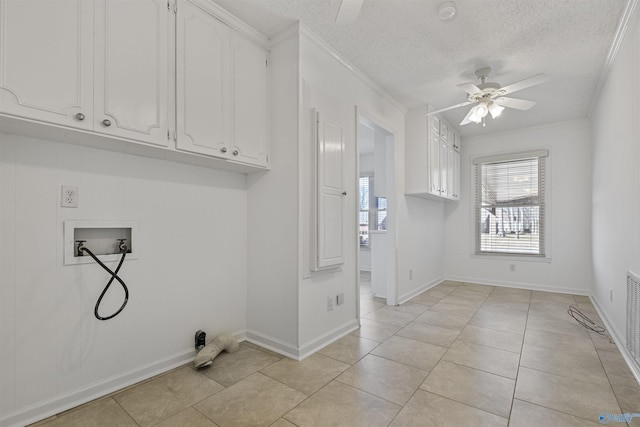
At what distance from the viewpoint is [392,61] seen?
3.00 m

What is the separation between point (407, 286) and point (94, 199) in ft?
11.9

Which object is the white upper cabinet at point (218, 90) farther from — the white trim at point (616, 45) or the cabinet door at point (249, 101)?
the white trim at point (616, 45)

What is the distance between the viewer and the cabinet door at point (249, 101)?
2.38m

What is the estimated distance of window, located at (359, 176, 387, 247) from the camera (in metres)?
6.86

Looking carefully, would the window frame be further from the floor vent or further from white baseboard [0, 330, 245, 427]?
white baseboard [0, 330, 245, 427]

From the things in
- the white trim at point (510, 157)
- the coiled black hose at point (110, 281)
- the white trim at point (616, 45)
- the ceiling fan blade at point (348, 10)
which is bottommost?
the coiled black hose at point (110, 281)

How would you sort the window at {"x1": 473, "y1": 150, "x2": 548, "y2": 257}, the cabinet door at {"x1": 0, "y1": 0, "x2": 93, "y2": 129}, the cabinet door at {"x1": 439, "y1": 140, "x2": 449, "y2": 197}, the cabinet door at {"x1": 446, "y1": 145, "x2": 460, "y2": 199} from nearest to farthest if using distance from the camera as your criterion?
the cabinet door at {"x1": 0, "y1": 0, "x2": 93, "y2": 129}
the cabinet door at {"x1": 439, "y1": 140, "x2": 449, "y2": 197}
the cabinet door at {"x1": 446, "y1": 145, "x2": 460, "y2": 199}
the window at {"x1": 473, "y1": 150, "x2": 548, "y2": 257}

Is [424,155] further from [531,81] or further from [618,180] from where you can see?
[618,180]

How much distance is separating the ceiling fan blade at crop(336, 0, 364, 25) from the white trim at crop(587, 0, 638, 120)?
2.05m

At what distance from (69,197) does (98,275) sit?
19.7 inches

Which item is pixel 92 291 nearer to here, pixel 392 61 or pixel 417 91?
pixel 392 61

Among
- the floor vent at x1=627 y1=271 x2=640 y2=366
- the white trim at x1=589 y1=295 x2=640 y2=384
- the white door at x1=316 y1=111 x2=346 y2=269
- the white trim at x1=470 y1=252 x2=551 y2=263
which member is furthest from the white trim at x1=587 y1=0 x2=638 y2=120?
the white trim at x1=589 y1=295 x2=640 y2=384

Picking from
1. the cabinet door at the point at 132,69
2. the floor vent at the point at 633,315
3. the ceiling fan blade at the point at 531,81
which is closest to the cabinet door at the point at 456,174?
the ceiling fan blade at the point at 531,81

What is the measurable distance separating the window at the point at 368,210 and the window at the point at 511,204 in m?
2.04
